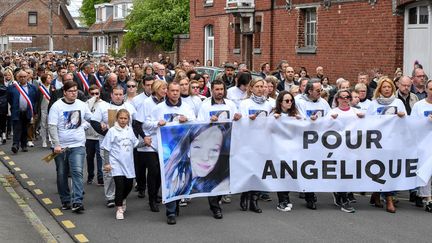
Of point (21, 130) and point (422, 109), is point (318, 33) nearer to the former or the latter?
point (21, 130)

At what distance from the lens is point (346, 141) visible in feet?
35.9

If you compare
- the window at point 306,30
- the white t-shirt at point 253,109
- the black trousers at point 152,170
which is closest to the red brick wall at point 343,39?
the window at point 306,30

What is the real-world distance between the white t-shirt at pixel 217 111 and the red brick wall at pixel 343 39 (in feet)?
46.8

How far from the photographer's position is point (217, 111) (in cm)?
1070

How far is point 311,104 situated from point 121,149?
284 cm

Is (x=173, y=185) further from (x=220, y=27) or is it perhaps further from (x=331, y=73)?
(x=220, y=27)

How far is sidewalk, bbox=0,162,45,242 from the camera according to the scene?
9305 mm

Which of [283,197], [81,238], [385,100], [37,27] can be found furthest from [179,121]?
[37,27]

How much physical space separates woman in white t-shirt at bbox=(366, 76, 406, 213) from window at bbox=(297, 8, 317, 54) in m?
18.2

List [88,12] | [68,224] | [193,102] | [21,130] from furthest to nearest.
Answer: [88,12] → [21,130] → [193,102] → [68,224]

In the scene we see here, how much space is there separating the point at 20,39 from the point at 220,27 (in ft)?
154

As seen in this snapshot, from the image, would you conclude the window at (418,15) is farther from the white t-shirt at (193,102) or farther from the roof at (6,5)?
the roof at (6,5)

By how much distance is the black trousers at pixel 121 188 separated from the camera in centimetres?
1041

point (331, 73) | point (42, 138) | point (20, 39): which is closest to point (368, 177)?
point (42, 138)
